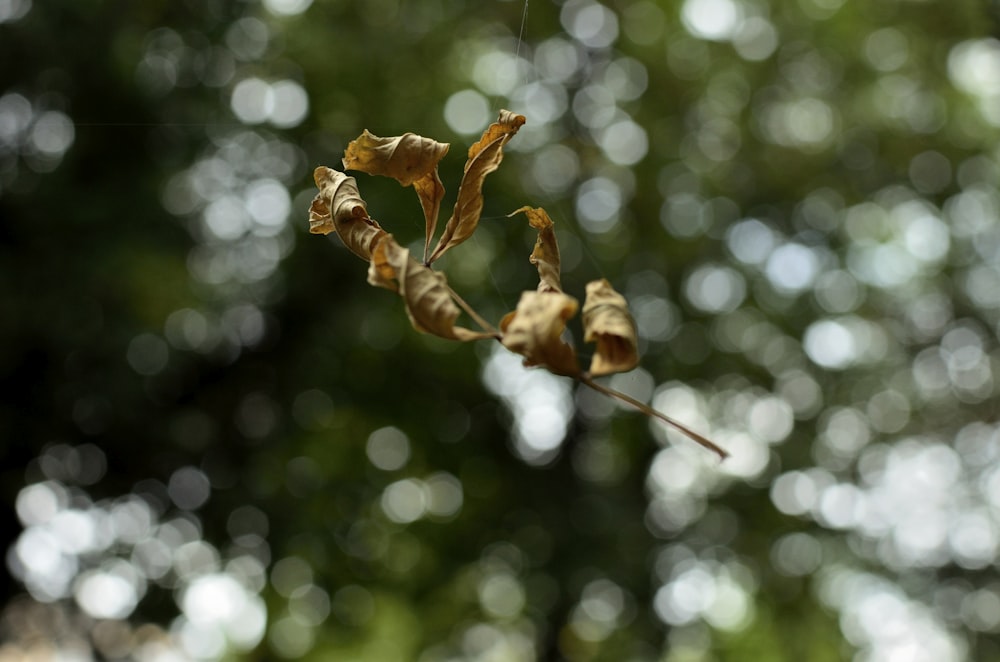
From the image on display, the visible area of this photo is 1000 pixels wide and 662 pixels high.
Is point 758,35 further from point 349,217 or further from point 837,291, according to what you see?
point 349,217

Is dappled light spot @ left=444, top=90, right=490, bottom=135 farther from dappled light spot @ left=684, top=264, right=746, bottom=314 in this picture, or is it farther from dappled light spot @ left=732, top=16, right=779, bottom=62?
dappled light spot @ left=732, top=16, right=779, bottom=62

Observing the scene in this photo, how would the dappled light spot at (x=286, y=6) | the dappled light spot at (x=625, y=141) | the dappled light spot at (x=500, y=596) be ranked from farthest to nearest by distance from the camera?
1. the dappled light spot at (x=500, y=596)
2. the dappled light spot at (x=625, y=141)
3. the dappled light spot at (x=286, y=6)

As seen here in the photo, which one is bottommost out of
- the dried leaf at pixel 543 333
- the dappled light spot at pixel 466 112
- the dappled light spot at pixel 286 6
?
the dappled light spot at pixel 466 112

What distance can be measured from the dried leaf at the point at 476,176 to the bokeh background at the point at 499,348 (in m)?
3.70

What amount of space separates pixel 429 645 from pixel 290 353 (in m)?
1.96

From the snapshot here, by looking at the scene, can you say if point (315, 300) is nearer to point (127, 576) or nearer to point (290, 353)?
point (290, 353)

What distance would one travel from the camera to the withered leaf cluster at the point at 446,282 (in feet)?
1.56

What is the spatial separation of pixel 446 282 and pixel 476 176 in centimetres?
11

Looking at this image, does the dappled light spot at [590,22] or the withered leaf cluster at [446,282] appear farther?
the dappled light spot at [590,22]

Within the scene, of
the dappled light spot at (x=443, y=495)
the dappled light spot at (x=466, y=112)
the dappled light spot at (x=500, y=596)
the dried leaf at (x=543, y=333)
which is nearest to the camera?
the dried leaf at (x=543, y=333)

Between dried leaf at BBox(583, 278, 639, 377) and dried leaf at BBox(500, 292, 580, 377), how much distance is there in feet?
0.06

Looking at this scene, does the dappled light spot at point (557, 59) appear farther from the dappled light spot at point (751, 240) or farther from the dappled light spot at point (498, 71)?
the dappled light spot at point (751, 240)

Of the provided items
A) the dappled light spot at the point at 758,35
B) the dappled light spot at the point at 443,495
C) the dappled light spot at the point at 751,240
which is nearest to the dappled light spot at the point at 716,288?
the dappled light spot at the point at 751,240

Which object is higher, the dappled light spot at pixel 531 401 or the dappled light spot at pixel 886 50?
the dappled light spot at pixel 886 50
